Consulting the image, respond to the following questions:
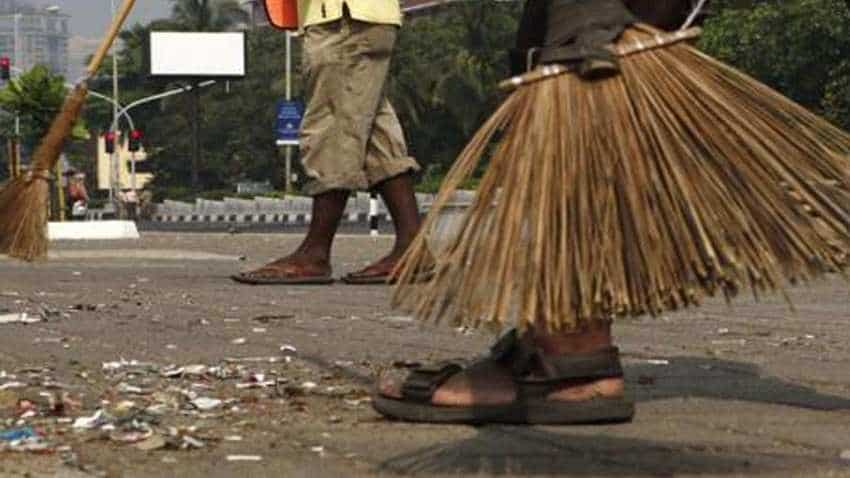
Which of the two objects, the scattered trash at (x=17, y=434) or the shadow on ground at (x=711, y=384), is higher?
the scattered trash at (x=17, y=434)

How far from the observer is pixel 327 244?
8.45 metres

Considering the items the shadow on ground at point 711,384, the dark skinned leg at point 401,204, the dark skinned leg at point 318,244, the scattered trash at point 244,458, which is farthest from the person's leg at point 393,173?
the scattered trash at point 244,458

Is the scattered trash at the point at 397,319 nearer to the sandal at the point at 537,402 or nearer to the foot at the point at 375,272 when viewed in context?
the foot at the point at 375,272

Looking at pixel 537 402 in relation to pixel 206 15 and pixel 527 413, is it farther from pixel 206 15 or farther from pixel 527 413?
pixel 206 15

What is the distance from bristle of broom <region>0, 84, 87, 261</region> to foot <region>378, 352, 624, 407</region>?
8.96 ft

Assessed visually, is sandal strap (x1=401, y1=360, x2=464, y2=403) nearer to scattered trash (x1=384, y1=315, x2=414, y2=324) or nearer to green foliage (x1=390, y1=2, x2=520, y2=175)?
scattered trash (x1=384, y1=315, x2=414, y2=324)

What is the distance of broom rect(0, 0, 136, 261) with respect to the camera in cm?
660

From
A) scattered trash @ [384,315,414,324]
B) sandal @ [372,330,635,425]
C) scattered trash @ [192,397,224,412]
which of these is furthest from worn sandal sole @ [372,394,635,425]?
scattered trash @ [384,315,414,324]

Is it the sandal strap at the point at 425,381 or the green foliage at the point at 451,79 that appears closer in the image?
the sandal strap at the point at 425,381

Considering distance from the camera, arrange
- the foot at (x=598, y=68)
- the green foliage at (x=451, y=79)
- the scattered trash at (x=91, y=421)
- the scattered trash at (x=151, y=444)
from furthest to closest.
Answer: the green foliage at (x=451, y=79) → the scattered trash at (x=91, y=421) → the scattered trash at (x=151, y=444) → the foot at (x=598, y=68)

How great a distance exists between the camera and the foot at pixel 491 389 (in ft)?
13.2

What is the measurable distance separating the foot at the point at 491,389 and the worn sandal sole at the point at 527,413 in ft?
0.04

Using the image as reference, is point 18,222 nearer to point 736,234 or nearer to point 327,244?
point 327,244

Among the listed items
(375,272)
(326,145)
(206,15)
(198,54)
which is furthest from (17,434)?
(206,15)
